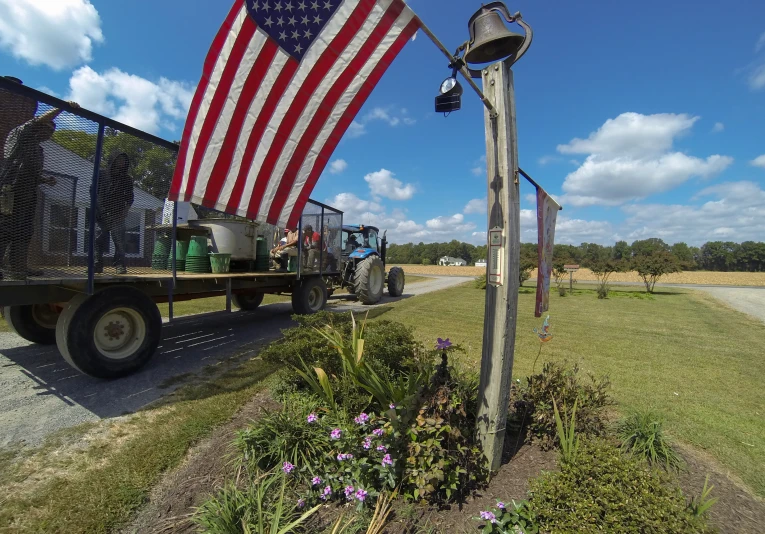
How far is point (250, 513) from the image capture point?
6.55 ft

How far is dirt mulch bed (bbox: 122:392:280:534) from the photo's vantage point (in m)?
2.12

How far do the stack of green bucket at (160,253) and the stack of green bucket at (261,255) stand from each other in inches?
97.6

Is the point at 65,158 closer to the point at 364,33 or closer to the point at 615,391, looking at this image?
the point at 364,33

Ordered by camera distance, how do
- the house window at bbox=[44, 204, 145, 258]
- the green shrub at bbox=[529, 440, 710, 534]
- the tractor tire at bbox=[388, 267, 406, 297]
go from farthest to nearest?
the tractor tire at bbox=[388, 267, 406, 297]
the house window at bbox=[44, 204, 145, 258]
the green shrub at bbox=[529, 440, 710, 534]

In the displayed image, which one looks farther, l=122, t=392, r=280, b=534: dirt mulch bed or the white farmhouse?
the white farmhouse

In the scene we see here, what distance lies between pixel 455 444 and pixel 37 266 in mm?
4320

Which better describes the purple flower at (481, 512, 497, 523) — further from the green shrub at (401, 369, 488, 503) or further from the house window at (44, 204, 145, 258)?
the house window at (44, 204, 145, 258)

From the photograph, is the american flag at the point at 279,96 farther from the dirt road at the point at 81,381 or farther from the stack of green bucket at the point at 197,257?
the stack of green bucket at the point at 197,257

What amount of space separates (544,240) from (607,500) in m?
1.86

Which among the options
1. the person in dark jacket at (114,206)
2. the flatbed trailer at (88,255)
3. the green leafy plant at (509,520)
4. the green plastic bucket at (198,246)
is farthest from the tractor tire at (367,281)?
the green leafy plant at (509,520)

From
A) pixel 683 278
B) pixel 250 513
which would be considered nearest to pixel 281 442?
pixel 250 513

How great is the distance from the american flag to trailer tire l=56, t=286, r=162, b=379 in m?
2.01

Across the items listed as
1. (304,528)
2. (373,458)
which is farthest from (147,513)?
(373,458)

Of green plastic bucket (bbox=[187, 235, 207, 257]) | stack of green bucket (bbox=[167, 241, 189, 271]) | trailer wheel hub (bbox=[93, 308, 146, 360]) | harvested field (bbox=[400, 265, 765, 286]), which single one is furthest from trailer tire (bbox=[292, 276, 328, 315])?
harvested field (bbox=[400, 265, 765, 286])
